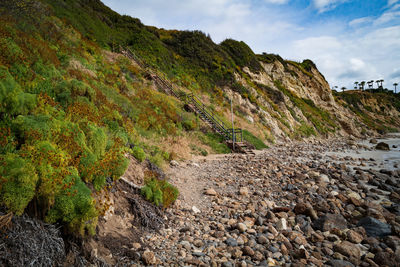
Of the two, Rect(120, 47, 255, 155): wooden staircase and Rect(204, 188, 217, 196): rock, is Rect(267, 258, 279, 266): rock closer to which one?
Rect(204, 188, 217, 196): rock

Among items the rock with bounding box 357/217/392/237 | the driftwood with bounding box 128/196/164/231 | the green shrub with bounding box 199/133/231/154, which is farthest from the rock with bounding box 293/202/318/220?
the green shrub with bounding box 199/133/231/154

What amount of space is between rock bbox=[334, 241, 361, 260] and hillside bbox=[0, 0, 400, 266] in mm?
3689

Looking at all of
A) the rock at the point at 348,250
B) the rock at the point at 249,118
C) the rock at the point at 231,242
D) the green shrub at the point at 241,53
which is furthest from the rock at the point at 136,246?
the green shrub at the point at 241,53

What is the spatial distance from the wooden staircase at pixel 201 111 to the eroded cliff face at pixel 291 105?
5.44 metres

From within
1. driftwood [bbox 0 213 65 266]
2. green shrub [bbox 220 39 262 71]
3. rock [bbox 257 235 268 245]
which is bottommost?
rock [bbox 257 235 268 245]

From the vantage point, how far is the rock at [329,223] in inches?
195

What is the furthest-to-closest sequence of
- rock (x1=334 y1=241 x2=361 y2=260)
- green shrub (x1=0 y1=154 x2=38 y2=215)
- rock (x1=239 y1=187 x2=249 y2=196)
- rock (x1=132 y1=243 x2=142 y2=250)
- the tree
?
1. the tree
2. rock (x1=239 y1=187 x2=249 y2=196)
3. rock (x1=334 y1=241 x2=361 y2=260)
4. rock (x1=132 y1=243 x2=142 y2=250)
5. green shrub (x1=0 y1=154 x2=38 y2=215)

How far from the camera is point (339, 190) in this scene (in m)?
8.05

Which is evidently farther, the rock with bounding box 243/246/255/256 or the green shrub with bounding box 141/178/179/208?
the green shrub with bounding box 141/178/179/208

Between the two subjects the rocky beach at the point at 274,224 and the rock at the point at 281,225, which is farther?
the rock at the point at 281,225

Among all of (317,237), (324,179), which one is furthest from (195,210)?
(324,179)

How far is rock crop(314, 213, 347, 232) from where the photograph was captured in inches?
195

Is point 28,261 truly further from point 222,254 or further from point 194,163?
point 194,163

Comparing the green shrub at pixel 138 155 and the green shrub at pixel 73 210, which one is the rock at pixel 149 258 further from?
the green shrub at pixel 138 155
